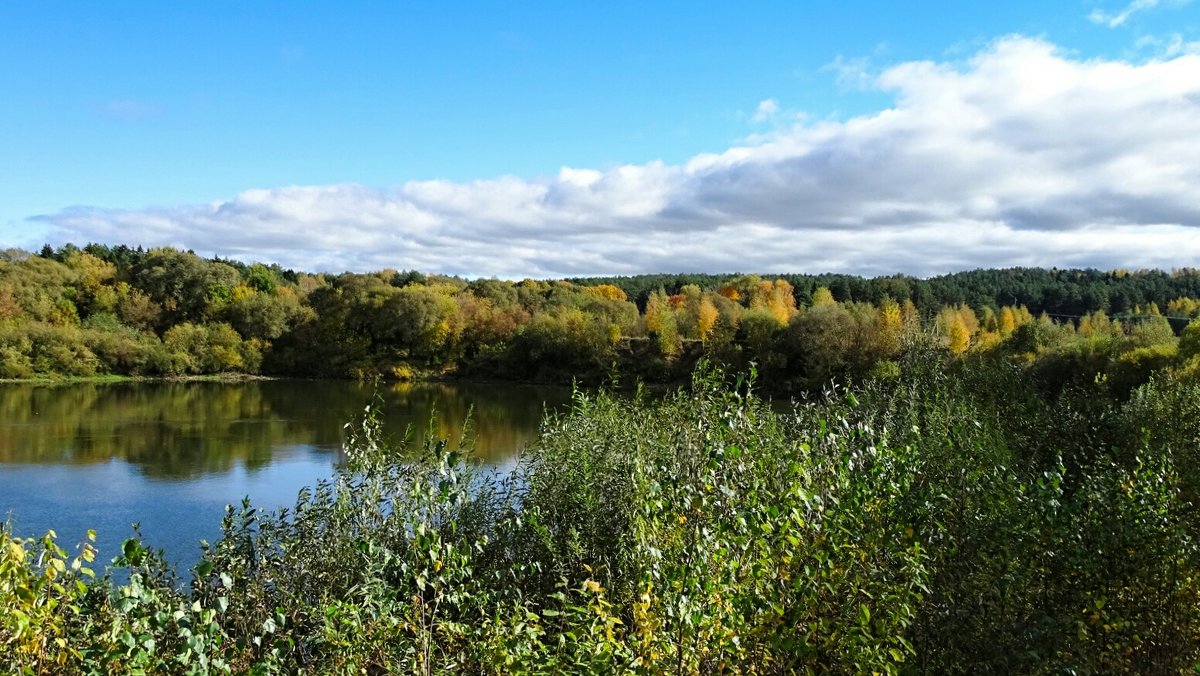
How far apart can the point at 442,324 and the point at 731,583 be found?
63.3 m

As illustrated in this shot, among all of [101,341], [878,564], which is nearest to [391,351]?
[101,341]

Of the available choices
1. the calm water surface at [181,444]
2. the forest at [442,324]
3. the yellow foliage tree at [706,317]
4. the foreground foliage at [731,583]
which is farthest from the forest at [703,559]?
the yellow foliage tree at [706,317]

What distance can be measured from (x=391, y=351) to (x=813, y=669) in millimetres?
65175

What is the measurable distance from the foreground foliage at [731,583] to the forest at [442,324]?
1727 inches

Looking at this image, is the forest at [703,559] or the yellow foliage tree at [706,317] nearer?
the forest at [703,559]

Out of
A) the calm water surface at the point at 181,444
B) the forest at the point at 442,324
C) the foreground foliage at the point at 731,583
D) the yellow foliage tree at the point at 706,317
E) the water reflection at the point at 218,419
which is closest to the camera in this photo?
the foreground foliage at the point at 731,583

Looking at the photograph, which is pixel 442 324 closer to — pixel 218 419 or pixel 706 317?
pixel 706 317

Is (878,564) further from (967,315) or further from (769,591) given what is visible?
(967,315)

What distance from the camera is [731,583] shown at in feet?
12.9

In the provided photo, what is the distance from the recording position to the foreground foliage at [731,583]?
3.82 metres

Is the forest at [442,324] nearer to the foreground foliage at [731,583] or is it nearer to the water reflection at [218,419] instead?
the water reflection at [218,419]

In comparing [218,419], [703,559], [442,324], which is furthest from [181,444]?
[442,324]

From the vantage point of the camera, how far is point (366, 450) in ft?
25.7

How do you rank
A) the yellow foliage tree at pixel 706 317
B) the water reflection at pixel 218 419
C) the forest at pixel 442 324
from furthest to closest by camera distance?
the yellow foliage tree at pixel 706 317 → the forest at pixel 442 324 → the water reflection at pixel 218 419
